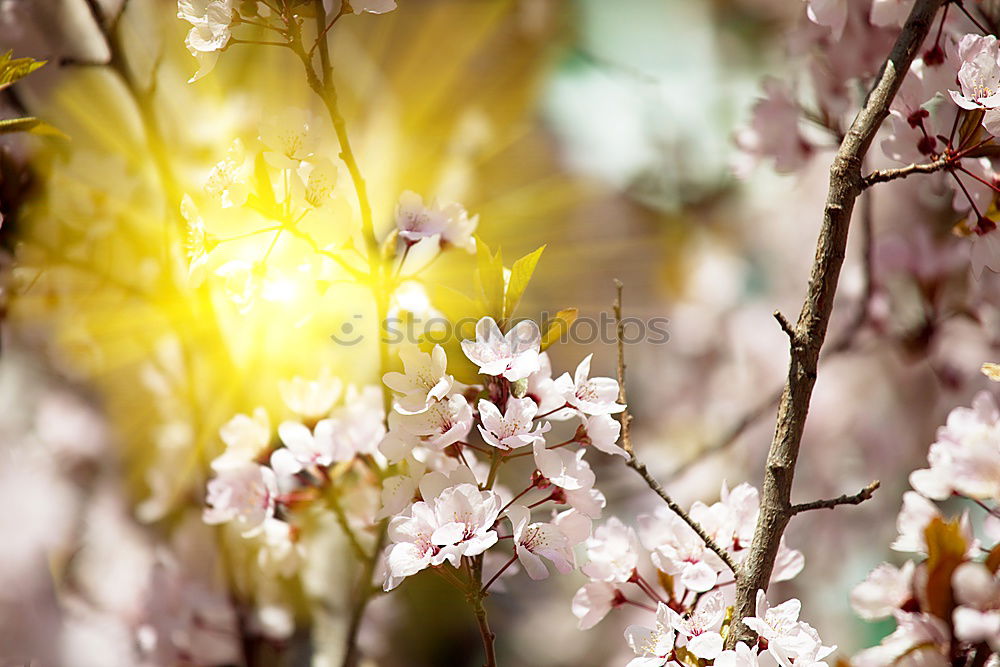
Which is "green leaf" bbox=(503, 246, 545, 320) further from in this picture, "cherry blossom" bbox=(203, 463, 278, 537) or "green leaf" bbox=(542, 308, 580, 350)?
"cherry blossom" bbox=(203, 463, 278, 537)

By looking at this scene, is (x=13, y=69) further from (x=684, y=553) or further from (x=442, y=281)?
(x=684, y=553)

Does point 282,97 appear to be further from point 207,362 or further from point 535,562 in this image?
point 535,562

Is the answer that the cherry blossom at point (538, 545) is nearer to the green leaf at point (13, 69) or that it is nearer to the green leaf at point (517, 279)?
the green leaf at point (517, 279)

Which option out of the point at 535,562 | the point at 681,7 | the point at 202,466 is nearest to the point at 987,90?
the point at 535,562

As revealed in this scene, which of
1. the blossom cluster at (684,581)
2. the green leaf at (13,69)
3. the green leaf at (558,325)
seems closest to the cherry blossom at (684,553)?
the blossom cluster at (684,581)

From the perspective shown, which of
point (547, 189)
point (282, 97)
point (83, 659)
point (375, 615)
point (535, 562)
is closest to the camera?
point (535, 562)

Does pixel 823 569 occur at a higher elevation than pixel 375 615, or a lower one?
lower

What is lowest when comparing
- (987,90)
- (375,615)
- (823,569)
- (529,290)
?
(823,569)
